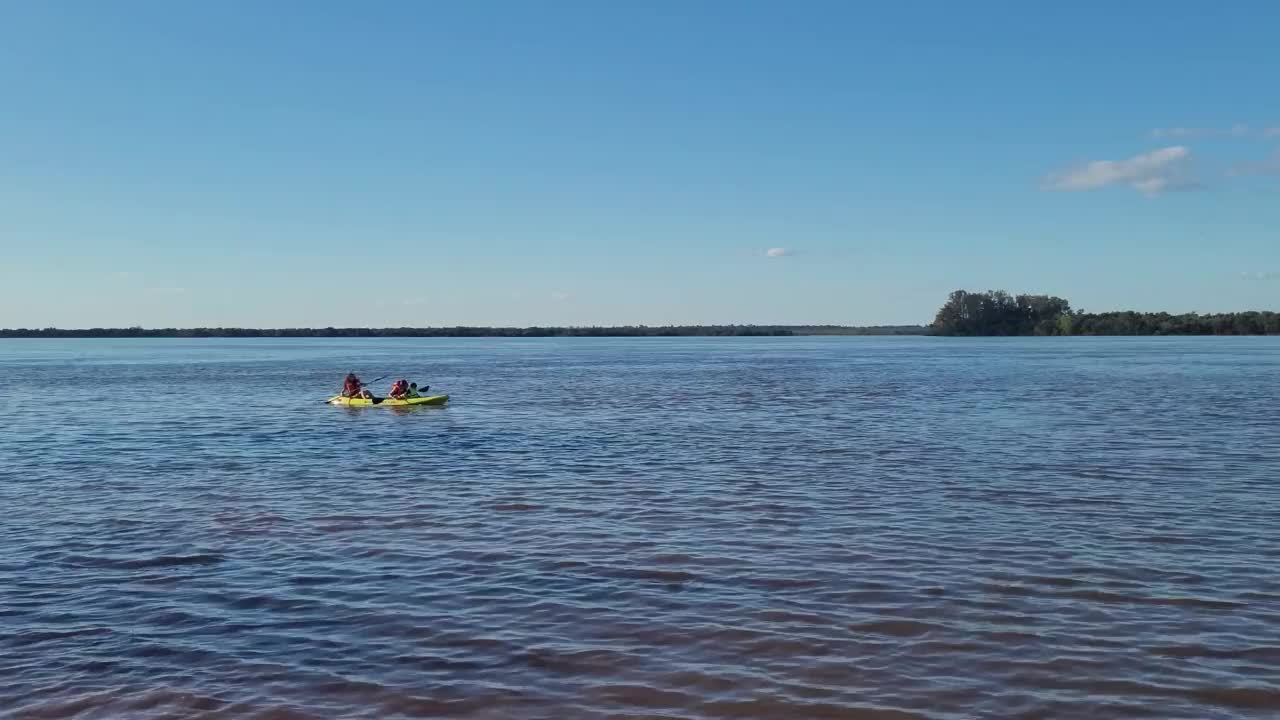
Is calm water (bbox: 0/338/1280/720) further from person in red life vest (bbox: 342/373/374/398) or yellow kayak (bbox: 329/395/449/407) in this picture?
person in red life vest (bbox: 342/373/374/398)

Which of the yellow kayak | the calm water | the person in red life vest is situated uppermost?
the person in red life vest

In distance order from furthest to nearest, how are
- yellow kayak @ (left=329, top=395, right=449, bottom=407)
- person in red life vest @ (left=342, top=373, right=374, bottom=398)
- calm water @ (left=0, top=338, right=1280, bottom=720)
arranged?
1. person in red life vest @ (left=342, top=373, right=374, bottom=398)
2. yellow kayak @ (left=329, top=395, right=449, bottom=407)
3. calm water @ (left=0, top=338, right=1280, bottom=720)

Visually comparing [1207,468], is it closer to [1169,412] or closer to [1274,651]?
[1274,651]

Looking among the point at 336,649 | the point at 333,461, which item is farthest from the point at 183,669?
the point at 333,461

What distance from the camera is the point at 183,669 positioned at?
9.27 m

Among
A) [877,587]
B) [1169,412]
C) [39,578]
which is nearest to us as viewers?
[877,587]

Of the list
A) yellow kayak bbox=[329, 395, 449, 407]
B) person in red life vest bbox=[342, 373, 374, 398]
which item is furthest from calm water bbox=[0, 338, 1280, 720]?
person in red life vest bbox=[342, 373, 374, 398]

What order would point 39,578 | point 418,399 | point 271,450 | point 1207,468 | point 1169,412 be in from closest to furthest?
point 39,578 < point 1207,468 < point 271,450 < point 1169,412 < point 418,399

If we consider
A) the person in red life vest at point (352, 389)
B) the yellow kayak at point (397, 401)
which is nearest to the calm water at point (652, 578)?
the yellow kayak at point (397, 401)

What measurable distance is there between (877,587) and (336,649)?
5582 mm

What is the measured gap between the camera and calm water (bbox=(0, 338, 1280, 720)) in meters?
8.64

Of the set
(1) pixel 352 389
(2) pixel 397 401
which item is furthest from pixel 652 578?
(1) pixel 352 389

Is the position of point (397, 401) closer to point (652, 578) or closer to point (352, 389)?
point (352, 389)

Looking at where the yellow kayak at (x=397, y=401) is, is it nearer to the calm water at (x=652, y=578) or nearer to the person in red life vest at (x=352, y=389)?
the person in red life vest at (x=352, y=389)
